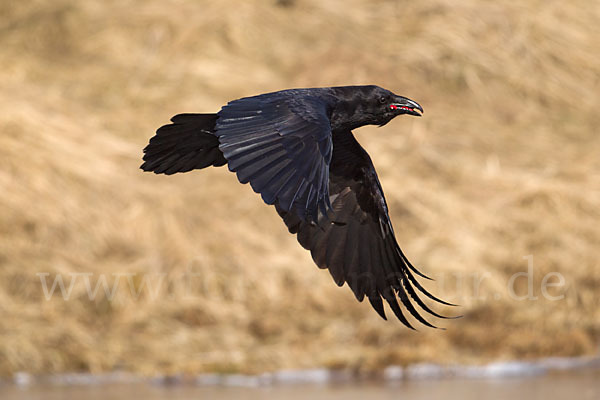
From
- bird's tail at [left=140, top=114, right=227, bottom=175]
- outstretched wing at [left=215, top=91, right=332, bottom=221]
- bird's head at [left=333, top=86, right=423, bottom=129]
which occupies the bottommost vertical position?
outstretched wing at [left=215, top=91, right=332, bottom=221]

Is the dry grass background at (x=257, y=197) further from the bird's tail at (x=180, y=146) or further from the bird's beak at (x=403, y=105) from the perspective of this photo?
the bird's beak at (x=403, y=105)

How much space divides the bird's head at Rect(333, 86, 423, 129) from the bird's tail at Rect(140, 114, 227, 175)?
542mm

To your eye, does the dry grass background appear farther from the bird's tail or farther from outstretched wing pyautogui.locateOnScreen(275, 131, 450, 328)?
the bird's tail

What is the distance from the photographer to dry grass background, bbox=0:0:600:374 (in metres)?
8.44

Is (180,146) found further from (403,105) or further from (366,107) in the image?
(403,105)

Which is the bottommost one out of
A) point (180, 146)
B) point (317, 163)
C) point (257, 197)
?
point (317, 163)

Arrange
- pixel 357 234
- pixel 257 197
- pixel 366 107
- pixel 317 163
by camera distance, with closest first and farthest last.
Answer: pixel 317 163 → pixel 366 107 → pixel 357 234 → pixel 257 197

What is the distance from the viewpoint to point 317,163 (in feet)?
13.6

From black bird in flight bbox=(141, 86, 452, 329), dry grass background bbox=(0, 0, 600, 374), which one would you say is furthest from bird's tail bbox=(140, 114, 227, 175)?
dry grass background bbox=(0, 0, 600, 374)

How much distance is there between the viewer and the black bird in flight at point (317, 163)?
4062 mm

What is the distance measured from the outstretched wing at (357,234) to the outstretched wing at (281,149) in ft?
3.12

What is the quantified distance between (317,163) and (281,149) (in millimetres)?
142

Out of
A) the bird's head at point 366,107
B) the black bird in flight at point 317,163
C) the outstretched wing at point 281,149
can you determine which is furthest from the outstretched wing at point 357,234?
the outstretched wing at point 281,149

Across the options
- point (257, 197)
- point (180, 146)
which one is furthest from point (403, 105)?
point (257, 197)
